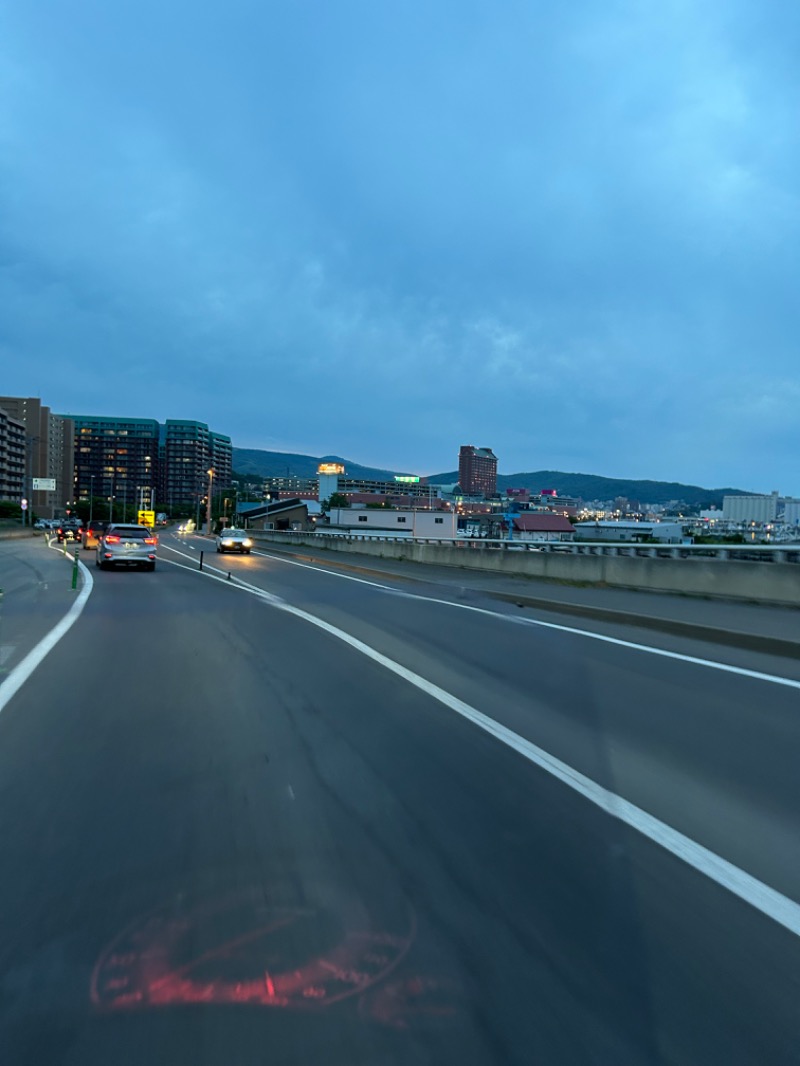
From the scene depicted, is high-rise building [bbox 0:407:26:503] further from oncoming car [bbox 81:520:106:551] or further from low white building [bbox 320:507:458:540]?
oncoming car [bbox 81:520:106:551]

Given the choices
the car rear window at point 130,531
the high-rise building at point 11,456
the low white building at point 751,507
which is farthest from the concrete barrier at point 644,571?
the high-rise building at point 11,456

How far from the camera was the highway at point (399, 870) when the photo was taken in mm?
3072

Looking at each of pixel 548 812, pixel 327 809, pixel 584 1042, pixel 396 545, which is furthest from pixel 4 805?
pixel 396 545

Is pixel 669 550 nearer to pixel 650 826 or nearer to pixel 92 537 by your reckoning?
pixel 650 826

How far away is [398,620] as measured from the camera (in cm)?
1598

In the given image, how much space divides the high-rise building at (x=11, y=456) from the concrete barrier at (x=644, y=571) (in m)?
133

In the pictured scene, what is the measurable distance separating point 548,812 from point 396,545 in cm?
3588

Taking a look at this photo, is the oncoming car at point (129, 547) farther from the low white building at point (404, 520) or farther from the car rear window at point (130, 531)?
the low white building at point (404, 520)

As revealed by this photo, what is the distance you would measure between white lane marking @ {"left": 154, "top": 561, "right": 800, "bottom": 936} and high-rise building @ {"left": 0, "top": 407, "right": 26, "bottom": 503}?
153 m

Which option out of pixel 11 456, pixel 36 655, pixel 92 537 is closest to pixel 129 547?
pixel 36 655

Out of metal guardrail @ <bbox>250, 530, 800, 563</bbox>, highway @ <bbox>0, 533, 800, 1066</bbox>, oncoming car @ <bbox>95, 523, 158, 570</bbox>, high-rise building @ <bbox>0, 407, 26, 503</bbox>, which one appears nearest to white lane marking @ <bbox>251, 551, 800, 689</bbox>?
highway @ <bbox>0, 533, 800, 1066</bbox>

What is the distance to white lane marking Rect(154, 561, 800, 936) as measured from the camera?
404cm

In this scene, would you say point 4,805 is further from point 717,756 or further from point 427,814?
point 717,756

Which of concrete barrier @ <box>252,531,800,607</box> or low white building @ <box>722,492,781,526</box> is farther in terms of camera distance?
low white building @ <box>722,492,781,526</box>
